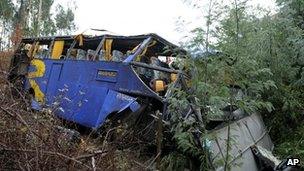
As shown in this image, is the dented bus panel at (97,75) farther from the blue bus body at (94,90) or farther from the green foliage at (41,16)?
the green foliage at (41,16)

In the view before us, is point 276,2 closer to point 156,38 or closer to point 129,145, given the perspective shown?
point 156,38

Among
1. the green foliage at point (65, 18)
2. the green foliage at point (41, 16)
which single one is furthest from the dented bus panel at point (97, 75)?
the green foliage at point (65, 18)

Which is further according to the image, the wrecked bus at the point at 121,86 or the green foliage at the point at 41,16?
the green foliage at the point at 41,16

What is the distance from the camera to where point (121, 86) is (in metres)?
7.52

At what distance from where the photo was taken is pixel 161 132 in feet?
20.5

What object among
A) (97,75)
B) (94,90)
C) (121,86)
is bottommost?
(94,90)

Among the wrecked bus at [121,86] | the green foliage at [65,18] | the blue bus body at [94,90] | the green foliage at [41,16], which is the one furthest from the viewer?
the green foliage at [65,18]

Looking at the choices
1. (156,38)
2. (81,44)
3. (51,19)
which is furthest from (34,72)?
(51,19)

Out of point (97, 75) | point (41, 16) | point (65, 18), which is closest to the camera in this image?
point (97, 75)

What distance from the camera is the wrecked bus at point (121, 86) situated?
6.88m

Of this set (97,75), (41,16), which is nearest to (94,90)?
(97,75)

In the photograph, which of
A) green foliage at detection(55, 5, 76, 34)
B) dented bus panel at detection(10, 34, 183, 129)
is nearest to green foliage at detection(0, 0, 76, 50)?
green foliage at detection(55, 5, 76, 34)

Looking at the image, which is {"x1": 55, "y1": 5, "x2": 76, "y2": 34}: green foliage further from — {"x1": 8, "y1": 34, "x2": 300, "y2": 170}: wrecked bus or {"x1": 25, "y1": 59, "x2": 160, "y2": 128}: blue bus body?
{"x1": 25, "y1": 59, "x2": 160, "y2": 128}: blue bus body

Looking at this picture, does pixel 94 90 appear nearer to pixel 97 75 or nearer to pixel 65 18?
pixel 97 75
